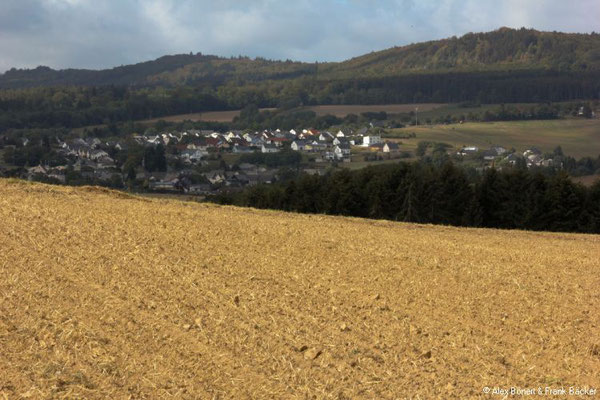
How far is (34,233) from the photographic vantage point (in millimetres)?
14406

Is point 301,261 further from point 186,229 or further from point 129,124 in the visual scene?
point 129,124

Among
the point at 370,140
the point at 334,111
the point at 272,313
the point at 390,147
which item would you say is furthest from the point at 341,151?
the point at 272,313

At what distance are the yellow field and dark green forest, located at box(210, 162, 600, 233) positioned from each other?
66.4 ft

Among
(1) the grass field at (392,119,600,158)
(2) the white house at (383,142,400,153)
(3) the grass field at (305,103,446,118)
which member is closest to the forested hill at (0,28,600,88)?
(3) the grass field at (305,103,446,118)

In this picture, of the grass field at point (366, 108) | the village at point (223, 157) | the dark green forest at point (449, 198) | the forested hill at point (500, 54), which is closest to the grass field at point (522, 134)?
the village at point (223, 157)

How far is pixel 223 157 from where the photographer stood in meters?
80.4

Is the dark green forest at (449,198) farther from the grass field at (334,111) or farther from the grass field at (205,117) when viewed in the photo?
the grass field at (334,111)

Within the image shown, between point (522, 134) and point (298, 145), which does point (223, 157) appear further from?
point (522, 134)

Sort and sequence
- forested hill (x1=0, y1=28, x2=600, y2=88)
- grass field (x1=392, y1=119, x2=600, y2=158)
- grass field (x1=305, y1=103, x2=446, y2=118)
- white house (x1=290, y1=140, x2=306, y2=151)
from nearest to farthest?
grass field (x1=392, y1=119, x2=600, y2=158)
white house (x1=290, y1=140, x2=306, y2=151)
grass field (x1=305, y1=103, x2=446, y2=118)
forested hill (x1=0, y1=28, x2=600, y2=88)

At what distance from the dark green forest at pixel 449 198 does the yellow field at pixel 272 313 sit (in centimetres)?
2024

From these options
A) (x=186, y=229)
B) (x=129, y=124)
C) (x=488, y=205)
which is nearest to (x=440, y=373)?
(x=186, y=229)

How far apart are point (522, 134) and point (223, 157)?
41.2 metres

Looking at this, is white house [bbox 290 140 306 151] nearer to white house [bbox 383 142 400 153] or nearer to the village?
the village

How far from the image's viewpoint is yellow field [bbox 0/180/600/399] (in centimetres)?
788
